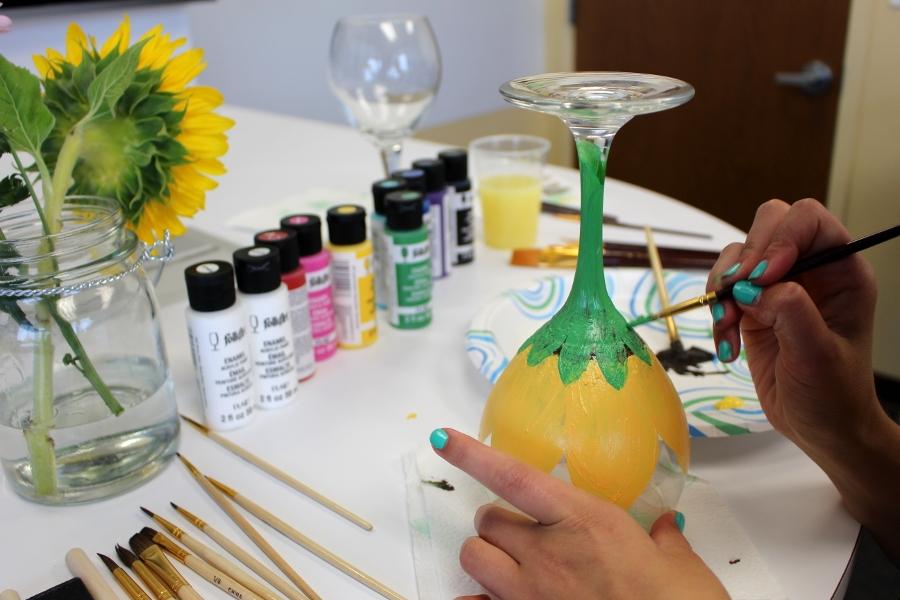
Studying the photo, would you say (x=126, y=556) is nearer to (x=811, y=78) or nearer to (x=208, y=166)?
(x=208, y=166)

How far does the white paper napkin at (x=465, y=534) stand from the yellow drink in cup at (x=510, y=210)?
18.9 inches

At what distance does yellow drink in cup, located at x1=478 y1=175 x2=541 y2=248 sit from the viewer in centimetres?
103

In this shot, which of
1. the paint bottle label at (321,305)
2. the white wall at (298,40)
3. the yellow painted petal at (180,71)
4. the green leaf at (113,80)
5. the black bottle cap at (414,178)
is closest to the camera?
the green leaf at (113,80)

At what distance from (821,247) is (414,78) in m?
0.71

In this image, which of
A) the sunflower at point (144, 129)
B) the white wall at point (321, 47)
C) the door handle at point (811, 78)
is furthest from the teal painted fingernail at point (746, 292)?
the door handle at point (811, 78)

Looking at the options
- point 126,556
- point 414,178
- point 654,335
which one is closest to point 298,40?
point 414,178

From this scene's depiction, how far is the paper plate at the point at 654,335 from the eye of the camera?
0.63 meters

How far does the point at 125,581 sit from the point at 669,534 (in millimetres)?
358

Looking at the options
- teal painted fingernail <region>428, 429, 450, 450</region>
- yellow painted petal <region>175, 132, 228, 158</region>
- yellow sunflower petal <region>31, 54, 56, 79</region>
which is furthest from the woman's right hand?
yellow sunflower petal <region>31, 54, 56, 79</region>

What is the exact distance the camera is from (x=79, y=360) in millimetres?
578

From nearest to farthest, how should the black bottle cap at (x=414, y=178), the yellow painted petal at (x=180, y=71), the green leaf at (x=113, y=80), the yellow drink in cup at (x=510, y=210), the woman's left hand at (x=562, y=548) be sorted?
1. the woman's left hand at (x=562, y=548)
2. the green leaf at (x=113, y=80)
3. the yellow painted petal at (x=180, y=71)
4. the black bottle cap at (x=414, y=178)
5. the yellow drink in cup at (x=510, y=210)

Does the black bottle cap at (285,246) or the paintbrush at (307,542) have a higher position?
the black bottle cap at (285,246)

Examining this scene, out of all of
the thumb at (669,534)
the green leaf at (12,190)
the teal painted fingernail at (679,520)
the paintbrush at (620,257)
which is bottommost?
the teal painted fingernail at (679,520)

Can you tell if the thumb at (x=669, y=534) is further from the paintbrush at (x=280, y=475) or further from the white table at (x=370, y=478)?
the paintbrush at (x=280, y=475)
